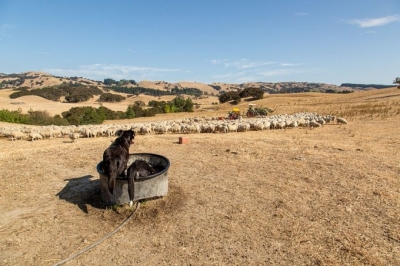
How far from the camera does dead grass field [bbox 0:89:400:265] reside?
4207 millimetres

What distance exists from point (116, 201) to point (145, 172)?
2.91 ft

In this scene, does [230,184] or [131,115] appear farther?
[131,115]

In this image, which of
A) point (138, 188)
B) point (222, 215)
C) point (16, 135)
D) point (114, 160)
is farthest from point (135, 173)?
point (16, 135)

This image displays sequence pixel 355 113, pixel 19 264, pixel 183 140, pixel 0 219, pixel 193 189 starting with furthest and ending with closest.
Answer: pixel 355 113, pixel 183 140, pixel 193 189, pixel 0 219, pixel 19 264

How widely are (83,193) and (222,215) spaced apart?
3.71 meters

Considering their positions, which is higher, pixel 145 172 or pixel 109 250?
pixel 145 172

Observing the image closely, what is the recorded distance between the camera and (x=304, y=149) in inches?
441

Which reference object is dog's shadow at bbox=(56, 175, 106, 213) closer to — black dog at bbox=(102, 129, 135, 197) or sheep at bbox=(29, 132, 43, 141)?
black dog at bbox=(102, 129, 135, 197)

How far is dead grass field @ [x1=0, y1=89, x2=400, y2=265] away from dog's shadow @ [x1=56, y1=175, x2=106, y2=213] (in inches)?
1.2

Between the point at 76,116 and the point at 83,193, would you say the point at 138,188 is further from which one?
the point at 76,116

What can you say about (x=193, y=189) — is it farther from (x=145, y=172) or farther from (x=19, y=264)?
(x=19, y=264)

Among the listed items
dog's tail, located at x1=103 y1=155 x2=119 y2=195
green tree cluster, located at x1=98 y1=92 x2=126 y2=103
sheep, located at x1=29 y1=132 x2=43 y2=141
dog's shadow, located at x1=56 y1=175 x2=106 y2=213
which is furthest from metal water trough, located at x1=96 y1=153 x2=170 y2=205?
green tree cluster, located at x1=98 y1=92 x2=126 y2=103

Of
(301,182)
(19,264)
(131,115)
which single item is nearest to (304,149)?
(301,182)

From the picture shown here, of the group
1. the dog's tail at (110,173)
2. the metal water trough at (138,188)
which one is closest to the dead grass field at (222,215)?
the metal water trough at (138,188)
